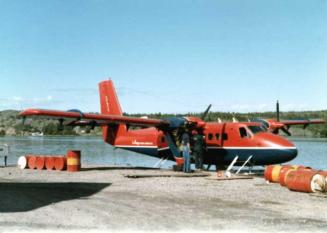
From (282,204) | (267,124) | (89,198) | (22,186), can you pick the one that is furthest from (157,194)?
(267,124)

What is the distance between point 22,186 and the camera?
1493cm

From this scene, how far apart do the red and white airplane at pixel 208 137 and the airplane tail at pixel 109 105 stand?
1350mm

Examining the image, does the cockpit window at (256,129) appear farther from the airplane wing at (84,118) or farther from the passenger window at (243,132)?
the airplane wing at (84,118)

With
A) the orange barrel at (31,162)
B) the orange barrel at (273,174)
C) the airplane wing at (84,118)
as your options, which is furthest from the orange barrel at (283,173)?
the orange barrel at (31,162)

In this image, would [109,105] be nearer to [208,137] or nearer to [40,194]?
[208,137]

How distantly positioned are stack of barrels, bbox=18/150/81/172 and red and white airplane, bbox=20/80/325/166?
161cm

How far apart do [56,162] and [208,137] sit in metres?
7.59

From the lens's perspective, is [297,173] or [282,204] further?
[297,173]

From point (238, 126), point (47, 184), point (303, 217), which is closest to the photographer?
point (303, 217)

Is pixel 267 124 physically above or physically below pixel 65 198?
above

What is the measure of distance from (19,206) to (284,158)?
506 inches

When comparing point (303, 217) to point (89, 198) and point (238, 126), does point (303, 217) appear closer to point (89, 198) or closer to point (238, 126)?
point (89, 198)

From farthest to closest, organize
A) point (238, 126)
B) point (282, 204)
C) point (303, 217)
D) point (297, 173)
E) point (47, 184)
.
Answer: point (238, 126) → point (47, 184) → point (297, 173) → point (282, 204) → point (303, 217)

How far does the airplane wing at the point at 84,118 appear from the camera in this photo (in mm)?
20422
